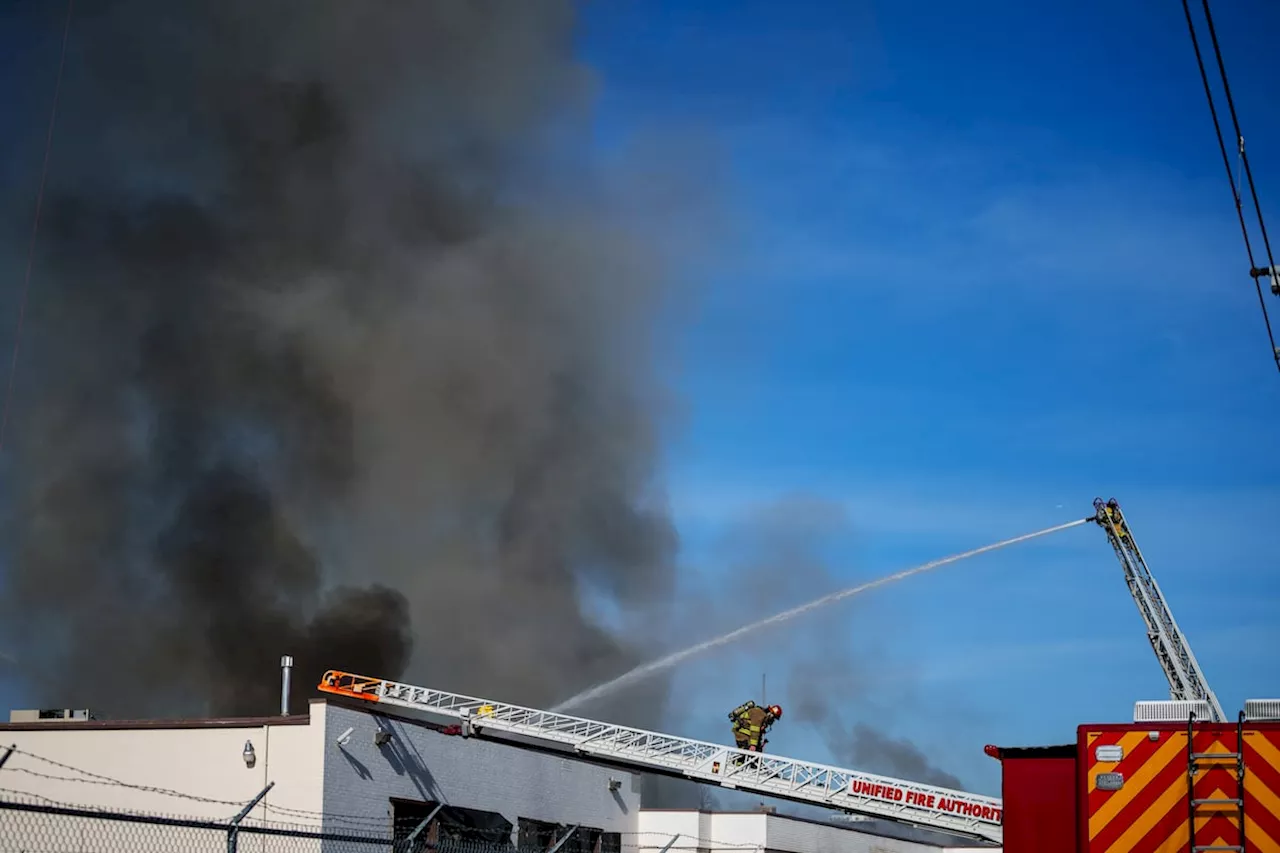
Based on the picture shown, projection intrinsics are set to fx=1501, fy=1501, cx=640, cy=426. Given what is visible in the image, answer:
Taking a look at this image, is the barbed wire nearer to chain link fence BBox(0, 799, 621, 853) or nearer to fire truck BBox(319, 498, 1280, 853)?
chain link fence BBox(0, 799, 621, 853)

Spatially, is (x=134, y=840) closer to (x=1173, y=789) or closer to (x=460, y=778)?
(x=460, y=778)

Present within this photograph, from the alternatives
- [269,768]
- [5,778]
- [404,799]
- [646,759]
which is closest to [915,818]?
[646,759]

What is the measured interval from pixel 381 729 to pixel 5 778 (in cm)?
516

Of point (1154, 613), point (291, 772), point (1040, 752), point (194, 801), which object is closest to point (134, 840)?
point (194, 801)

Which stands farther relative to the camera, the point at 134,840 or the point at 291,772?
the point at 291,772

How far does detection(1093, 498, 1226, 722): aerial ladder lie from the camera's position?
44.2 metres

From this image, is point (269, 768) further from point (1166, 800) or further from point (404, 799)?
point (1166, 800)

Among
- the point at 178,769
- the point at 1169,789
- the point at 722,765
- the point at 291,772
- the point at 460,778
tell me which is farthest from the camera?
the point at 722,765

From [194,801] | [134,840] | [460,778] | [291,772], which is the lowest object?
[134,840]

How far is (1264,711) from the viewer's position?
10.4 metres

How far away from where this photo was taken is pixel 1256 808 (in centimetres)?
1002

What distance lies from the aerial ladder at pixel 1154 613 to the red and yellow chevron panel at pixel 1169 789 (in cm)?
3530

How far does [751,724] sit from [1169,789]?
29372 mm

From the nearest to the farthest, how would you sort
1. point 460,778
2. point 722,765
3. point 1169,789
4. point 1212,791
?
point 1212,791
point 1169,789
point 460,778
point 722,765
